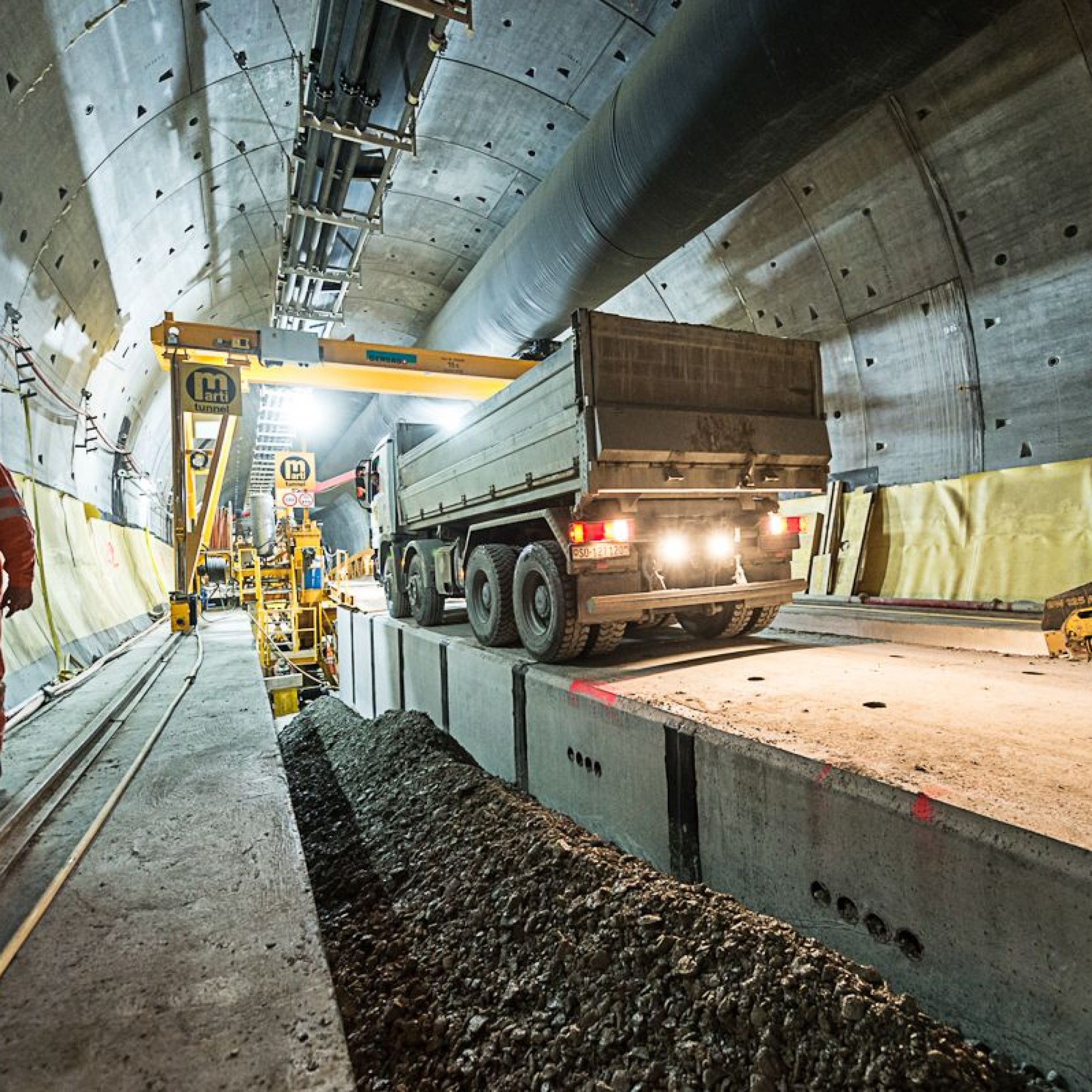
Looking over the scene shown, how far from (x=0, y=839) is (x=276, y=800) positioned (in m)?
1.04

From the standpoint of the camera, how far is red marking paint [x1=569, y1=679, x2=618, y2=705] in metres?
3.39

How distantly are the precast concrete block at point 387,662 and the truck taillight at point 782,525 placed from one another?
4.45 metres

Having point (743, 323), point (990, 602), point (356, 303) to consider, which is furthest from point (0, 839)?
point (356, 303)

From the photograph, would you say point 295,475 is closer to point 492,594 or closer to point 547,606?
point 492,594

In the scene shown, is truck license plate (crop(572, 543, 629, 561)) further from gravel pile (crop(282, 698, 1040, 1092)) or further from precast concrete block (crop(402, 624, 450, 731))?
precast concrete block (crop(402, 624, 450, 731))

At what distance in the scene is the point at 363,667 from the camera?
30.2 ft

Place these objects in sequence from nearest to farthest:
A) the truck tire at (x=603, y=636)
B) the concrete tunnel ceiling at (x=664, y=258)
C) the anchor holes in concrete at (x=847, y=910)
Result: 1. the anchor holes in concrete at (x=847, y=910)
2. the truck tire at (x=603, y=636)
3. the concrete tunnel ceiling at (x=664, y=258)

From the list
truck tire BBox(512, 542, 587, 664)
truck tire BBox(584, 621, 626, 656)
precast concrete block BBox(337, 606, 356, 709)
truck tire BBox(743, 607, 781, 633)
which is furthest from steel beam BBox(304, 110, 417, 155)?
precast concrete block BBox(337, 606, 356, 709)

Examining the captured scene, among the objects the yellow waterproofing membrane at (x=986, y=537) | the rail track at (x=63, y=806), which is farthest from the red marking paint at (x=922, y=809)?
the yellow waterproofing membrane at (x=986, y=537)

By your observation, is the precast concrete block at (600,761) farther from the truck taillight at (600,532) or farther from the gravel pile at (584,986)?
the truck taillight at (600,532)

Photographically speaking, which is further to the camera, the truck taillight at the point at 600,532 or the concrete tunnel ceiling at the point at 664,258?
the concrete tunnel ceiling at the point at 664,258

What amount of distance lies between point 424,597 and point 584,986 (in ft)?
17.5

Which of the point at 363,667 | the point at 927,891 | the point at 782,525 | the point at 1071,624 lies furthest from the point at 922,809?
the point at 363,667

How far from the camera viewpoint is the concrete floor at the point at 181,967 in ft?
4.59
